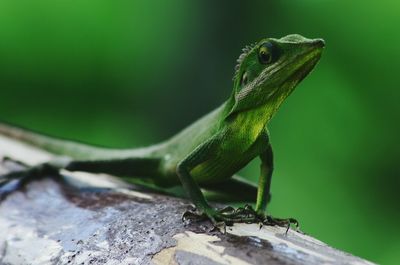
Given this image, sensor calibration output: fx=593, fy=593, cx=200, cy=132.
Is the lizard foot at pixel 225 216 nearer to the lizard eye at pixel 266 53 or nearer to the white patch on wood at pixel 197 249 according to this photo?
the white patch on wood at pixel 197 249


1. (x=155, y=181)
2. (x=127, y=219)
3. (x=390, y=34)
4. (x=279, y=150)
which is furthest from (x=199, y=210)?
(x=390, y=34)

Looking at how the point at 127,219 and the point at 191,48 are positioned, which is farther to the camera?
the point at 191,48

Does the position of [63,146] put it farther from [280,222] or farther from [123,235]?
[280,222]

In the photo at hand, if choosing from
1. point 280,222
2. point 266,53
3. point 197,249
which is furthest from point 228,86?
point 197,249

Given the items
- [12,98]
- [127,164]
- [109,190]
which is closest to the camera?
[109,190]

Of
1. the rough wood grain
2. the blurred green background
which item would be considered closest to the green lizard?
the rough wood grain

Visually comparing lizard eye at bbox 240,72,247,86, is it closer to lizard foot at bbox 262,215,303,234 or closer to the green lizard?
the green lizard

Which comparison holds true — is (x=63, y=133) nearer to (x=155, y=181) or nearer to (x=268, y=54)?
(x=155, y=181)
